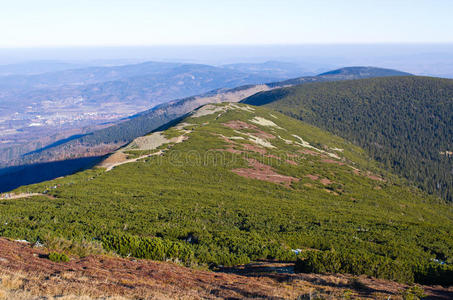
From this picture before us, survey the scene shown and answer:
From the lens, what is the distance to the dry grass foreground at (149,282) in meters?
9.91

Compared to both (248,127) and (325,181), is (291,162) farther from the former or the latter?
(248,127)

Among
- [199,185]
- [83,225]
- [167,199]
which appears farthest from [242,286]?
[199,185]

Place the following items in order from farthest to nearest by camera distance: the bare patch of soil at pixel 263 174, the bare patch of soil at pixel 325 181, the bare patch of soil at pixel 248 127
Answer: the bare patch of soil at pixel 248 127
the bare patch of soil at pixel 325 181
the bare patch of soil at pixel 263 174

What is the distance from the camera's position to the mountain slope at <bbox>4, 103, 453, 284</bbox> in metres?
17.7

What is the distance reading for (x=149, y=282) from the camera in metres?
12.0

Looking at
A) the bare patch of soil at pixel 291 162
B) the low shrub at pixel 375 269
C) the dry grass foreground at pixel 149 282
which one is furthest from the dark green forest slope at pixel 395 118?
the dry grass foreground at pixel 149 282

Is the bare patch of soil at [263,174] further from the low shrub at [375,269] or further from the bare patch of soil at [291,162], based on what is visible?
the low shrub at [375,269]

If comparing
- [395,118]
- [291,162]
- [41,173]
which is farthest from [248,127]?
[41,173]

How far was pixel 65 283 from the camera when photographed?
34.2 ft

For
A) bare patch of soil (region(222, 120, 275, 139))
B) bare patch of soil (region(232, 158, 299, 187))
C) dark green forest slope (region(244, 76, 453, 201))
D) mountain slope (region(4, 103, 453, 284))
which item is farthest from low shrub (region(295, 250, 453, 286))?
dark green forest slope (region(244, 76, 453, 201))

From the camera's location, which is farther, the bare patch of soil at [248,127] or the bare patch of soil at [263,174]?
the bare patch of soil at [248,127]

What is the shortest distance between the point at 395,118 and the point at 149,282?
148891 mm

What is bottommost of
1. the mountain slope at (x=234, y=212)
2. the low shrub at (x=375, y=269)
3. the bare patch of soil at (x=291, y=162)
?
the bare patch of soil at (x=291, y=162)

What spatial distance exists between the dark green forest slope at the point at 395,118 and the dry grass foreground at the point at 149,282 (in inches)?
3321
